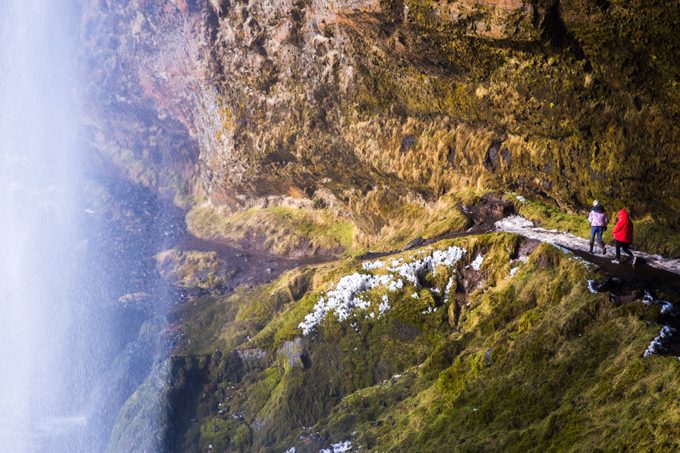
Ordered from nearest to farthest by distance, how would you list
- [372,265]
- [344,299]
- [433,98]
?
[344,299], [372,265], [433,98]

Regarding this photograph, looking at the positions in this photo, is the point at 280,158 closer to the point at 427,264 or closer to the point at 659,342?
the point at 427,264

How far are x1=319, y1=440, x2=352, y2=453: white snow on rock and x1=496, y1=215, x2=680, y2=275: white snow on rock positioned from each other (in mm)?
12270

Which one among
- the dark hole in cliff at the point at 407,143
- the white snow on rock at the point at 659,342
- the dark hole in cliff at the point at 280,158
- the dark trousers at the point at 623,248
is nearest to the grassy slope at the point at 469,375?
the white snow on rock at the point at 659,342

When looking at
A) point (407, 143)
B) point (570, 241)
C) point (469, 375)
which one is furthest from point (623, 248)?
point (407, 143)

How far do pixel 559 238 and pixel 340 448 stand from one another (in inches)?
547

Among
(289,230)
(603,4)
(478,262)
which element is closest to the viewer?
(603,4)

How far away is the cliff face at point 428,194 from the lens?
20641mm

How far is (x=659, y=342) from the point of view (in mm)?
15609

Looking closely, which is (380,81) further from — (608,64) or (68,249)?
(68,249)

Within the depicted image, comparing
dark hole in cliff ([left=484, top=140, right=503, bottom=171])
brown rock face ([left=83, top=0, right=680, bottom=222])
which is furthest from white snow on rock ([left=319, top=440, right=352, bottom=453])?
dark hole in cliff ([left=484, top=140, right=503, bottom=171])

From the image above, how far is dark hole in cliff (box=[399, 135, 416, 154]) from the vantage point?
43.2 metres

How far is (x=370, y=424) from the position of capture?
25.3 m

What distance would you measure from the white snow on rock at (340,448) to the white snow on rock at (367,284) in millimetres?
8883

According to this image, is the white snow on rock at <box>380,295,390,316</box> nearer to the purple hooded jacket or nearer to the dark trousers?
the purple hooded jacket
